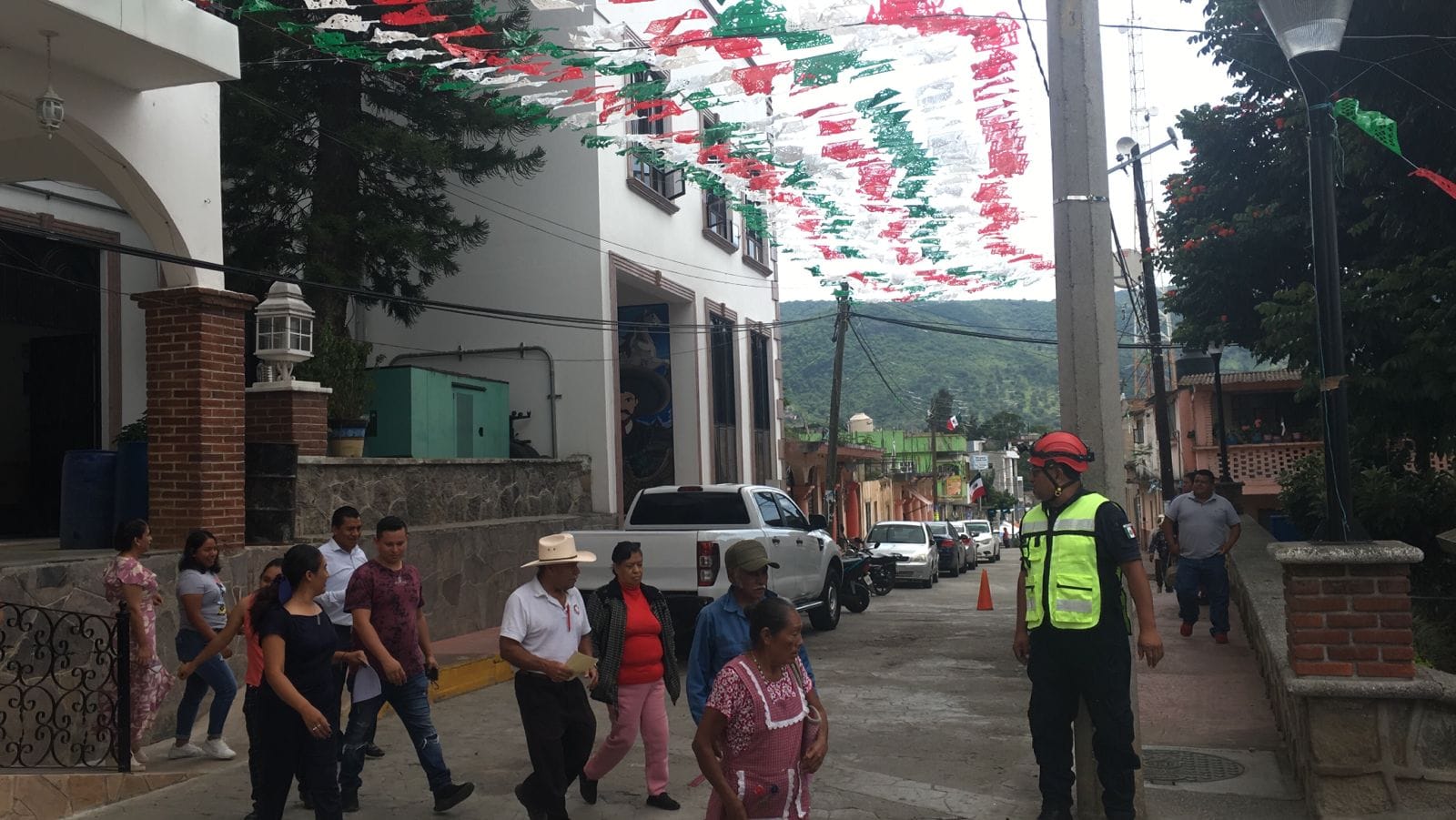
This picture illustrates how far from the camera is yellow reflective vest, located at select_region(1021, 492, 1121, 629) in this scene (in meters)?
5.60

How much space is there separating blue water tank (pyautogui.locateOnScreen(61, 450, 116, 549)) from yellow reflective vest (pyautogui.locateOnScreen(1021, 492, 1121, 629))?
27.5ft

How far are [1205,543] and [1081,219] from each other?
6.13 metres

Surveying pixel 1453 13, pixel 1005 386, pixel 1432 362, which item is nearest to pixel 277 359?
pixel 1432 362

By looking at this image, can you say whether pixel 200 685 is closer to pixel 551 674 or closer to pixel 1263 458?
pixel 551 674

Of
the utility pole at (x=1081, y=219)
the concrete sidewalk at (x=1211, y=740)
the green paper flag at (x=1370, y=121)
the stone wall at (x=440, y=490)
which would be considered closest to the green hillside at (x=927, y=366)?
the stone wall at (x=440, y=490)

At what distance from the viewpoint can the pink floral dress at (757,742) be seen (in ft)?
13.3

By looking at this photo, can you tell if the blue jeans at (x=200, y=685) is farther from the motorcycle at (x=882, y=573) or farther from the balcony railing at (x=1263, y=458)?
the balcony railing at (x=1263, y=458)

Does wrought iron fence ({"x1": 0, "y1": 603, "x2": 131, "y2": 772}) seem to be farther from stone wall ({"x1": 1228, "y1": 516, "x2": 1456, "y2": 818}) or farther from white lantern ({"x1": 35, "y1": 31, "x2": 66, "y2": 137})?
stone wall ({"x1": 1228, "y1": 516, "x2": 1456, "y2": 818})

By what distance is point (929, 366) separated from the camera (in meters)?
147

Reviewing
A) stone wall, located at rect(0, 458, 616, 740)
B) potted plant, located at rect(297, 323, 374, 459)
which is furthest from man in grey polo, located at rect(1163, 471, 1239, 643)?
potted plant, located at rect(297, 323, 374, 459)

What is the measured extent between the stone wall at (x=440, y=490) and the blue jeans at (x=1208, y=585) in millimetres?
8471

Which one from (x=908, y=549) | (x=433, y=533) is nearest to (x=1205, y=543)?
(x=433, y=533)

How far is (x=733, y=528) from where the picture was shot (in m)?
13.2

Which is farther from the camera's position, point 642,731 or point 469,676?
point 469,676
